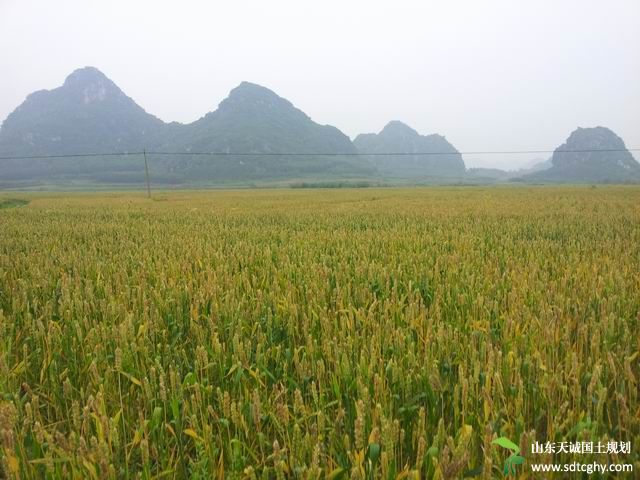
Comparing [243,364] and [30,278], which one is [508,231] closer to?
[243,364]

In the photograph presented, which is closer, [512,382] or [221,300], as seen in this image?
[512,382]

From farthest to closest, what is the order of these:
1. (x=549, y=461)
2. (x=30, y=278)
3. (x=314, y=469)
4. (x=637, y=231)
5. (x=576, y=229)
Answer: (x=576, y=229), (x=637, y=231), (x=30, y=278), (x=549, y=461), (x=314, y=469)

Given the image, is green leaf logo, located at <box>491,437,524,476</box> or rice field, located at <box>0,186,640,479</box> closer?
green leaf logo, located at <box>491,437,524,476</box>

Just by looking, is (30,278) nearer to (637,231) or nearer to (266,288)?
(266,288)

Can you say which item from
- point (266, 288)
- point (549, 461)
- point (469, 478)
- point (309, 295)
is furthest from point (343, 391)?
point (266, 288)

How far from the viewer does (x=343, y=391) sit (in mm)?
2125

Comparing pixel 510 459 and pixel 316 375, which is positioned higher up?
pixel 510 459

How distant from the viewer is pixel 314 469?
4.34ft

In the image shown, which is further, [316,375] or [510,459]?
[316,375]

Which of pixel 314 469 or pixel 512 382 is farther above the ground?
pixel 314 469

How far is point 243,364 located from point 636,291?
12.0 ft

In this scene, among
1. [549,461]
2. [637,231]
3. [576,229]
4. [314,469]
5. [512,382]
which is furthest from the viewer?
[576,229]

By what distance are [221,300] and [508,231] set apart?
7151 mm

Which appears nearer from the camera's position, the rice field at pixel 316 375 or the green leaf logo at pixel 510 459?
the green leaf logo at pixel 510 459
